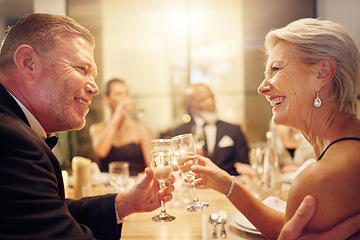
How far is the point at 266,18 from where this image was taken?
19.3ft

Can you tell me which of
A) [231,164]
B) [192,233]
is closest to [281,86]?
[192,233]

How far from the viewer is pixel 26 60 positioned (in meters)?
1.38

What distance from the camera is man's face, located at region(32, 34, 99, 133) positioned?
1.43 meters

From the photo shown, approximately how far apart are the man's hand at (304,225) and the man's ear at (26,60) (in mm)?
1118

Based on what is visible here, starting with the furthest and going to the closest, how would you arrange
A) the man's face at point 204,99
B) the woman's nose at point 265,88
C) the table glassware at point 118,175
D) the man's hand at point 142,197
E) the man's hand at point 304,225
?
the man's face at point 204,99
the table glassware at point 118,175
the man's hand at point 142,197
the woman's nose at point 265,88
the man's hand at point 304,225

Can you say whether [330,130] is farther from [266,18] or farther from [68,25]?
[266,18]

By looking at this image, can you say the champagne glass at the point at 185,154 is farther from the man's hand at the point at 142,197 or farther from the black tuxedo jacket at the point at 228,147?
the black tuxedo jacket at the point at 228,147

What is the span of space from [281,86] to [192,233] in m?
0.75

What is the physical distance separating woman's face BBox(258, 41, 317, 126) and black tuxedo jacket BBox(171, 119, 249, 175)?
2.38 metres

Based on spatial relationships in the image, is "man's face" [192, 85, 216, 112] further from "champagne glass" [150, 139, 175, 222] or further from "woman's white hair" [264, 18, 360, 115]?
"woman's white hair" [264, 18, 360, 115]

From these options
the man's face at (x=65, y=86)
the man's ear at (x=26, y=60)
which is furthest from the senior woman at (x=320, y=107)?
the man's ear at (x=26, y=60)

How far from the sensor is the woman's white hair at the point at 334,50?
1.25 metres

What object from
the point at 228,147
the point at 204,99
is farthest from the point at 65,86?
the point at 204,99

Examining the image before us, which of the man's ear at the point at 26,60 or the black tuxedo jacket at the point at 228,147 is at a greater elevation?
the man's ear at the point at 26,60
